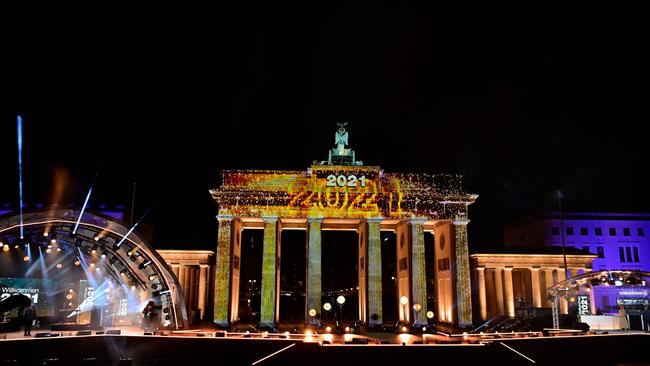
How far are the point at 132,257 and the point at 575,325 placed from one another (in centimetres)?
2993

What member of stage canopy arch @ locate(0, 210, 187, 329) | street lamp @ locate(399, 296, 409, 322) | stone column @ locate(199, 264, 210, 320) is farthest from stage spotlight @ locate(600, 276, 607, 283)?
stone column @ locate(199, 264, 210, 320)

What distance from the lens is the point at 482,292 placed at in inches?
1758

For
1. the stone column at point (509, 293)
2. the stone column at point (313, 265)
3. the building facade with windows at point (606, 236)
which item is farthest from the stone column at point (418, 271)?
the building facade with windows at point (606, 236)

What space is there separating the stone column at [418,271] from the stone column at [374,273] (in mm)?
2914

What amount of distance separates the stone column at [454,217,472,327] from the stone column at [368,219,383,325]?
673cm

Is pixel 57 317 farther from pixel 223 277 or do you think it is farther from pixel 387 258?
pixel 387 258

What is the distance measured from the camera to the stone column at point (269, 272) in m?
39.7

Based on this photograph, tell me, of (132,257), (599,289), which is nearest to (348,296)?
(599,289)

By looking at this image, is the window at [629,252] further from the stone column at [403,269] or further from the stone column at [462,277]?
the stone column at [403,269]

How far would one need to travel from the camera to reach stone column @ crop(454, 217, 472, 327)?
132 ft

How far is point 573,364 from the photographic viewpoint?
21531mm

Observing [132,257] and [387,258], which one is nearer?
[132,257]

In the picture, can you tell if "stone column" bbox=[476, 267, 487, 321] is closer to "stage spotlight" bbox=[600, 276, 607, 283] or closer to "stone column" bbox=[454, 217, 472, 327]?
"stone column" bbox=[454, 217, 472, 327]

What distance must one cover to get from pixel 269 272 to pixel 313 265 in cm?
384
